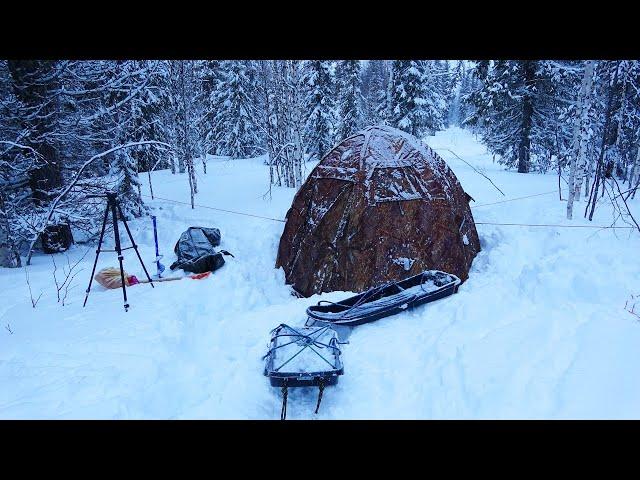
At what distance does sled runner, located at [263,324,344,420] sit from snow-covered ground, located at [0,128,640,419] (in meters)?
0.23

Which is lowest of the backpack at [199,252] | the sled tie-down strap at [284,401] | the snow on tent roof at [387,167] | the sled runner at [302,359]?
the sled tie-down strap at [284,401]

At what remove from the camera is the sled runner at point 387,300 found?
6051 mm

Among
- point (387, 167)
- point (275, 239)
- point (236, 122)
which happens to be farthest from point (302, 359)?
point (236, 122)

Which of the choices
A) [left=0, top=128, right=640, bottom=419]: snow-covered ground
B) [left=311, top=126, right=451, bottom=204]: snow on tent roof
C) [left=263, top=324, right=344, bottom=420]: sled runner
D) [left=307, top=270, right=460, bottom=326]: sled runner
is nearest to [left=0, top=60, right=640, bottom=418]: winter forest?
[left=0, top=128, right=640, bottom=419]: snow-covered ground

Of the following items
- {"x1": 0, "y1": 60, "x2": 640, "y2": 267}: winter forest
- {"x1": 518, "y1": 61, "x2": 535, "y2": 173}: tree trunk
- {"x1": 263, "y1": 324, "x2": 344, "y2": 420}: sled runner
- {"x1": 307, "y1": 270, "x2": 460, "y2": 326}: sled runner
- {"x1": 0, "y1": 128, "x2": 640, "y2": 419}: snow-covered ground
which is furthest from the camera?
{"x1": 518, "y1": 61, "x2": 535, "y2": 173}: tree trunk

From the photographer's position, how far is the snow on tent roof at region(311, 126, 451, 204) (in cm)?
773

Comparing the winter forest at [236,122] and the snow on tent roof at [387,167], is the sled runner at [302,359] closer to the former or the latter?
the snow on tent roof at [387,167]

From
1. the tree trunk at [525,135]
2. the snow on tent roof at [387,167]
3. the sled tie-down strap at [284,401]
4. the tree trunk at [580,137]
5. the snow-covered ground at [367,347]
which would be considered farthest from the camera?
the tree trunk at [525,135]

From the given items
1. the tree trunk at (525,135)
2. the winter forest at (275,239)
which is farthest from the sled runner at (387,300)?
the tree trunk at (525,135)

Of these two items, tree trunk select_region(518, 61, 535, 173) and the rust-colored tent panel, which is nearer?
the rust-colored tent panel

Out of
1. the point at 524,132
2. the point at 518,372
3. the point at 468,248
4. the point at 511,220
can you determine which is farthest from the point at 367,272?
the point at 524,132

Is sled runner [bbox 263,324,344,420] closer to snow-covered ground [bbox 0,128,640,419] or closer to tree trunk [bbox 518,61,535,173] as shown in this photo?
snow-covered ground [bbox 0,128,640,419]

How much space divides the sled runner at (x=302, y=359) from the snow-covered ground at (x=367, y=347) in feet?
0.76
